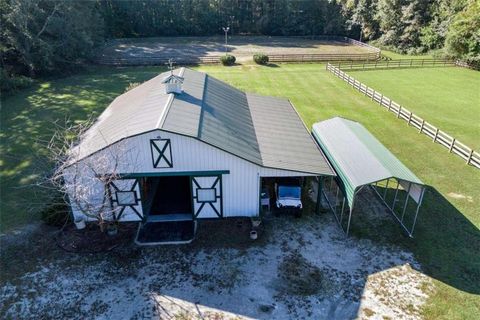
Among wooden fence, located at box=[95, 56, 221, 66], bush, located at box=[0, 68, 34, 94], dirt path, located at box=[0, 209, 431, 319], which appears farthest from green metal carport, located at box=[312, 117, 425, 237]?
wooden fence, located at box=[95, 56, 221, 66]

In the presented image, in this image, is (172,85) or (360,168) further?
(172,85)

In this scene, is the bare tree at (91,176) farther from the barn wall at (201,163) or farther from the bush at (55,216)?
the bush at (55,216)

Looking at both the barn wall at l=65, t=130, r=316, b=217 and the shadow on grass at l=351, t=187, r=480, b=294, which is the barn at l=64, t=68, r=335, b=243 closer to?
the barn wall at l=65, t=130, r=316, b=217

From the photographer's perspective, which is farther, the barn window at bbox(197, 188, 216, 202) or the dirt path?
the barn window at bbox(197, 188, 216, 202)

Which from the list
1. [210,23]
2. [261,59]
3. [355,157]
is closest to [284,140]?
[355,157]

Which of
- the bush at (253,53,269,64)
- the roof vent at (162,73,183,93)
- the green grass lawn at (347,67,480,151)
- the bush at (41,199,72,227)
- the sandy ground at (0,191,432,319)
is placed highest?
the roof vent at (162,73,183,93)

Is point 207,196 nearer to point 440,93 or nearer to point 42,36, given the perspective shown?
point 440,93

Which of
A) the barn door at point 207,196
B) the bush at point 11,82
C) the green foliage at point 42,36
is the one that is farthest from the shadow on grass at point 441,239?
the green foliage at point 42,36
